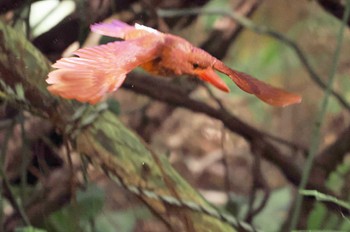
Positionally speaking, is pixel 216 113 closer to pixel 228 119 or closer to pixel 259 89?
pixel 228 119

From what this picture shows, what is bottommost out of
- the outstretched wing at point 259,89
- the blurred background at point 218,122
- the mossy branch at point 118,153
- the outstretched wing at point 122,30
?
the blurred background at point 218,122

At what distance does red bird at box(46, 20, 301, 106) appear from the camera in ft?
1.05

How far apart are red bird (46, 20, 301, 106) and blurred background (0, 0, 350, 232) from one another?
14cm

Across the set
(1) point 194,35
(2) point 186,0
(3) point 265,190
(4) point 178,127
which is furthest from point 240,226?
(4) point 178,127

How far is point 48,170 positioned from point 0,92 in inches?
14.7

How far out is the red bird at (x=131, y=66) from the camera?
12.6 inches

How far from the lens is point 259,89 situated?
0.41 meters

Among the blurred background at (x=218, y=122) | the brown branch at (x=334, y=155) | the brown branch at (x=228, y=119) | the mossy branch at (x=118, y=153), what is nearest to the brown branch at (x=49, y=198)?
the blurred background at (x=218, y=122)

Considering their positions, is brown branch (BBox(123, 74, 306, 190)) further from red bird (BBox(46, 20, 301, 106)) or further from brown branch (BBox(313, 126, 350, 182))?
red bird (BBox(46, 20, 301, 106))

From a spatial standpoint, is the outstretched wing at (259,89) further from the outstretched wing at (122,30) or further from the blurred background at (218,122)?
the blurred background at (218,122)

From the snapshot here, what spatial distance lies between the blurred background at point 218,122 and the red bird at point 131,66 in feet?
0.47

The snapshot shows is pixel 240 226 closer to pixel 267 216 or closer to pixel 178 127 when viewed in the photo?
pixel 267 216

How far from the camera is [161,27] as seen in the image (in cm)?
80

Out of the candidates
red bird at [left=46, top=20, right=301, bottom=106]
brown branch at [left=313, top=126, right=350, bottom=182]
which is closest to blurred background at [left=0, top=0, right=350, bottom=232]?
brown branch at [left=313, top=126, right=350, bottom=182]
